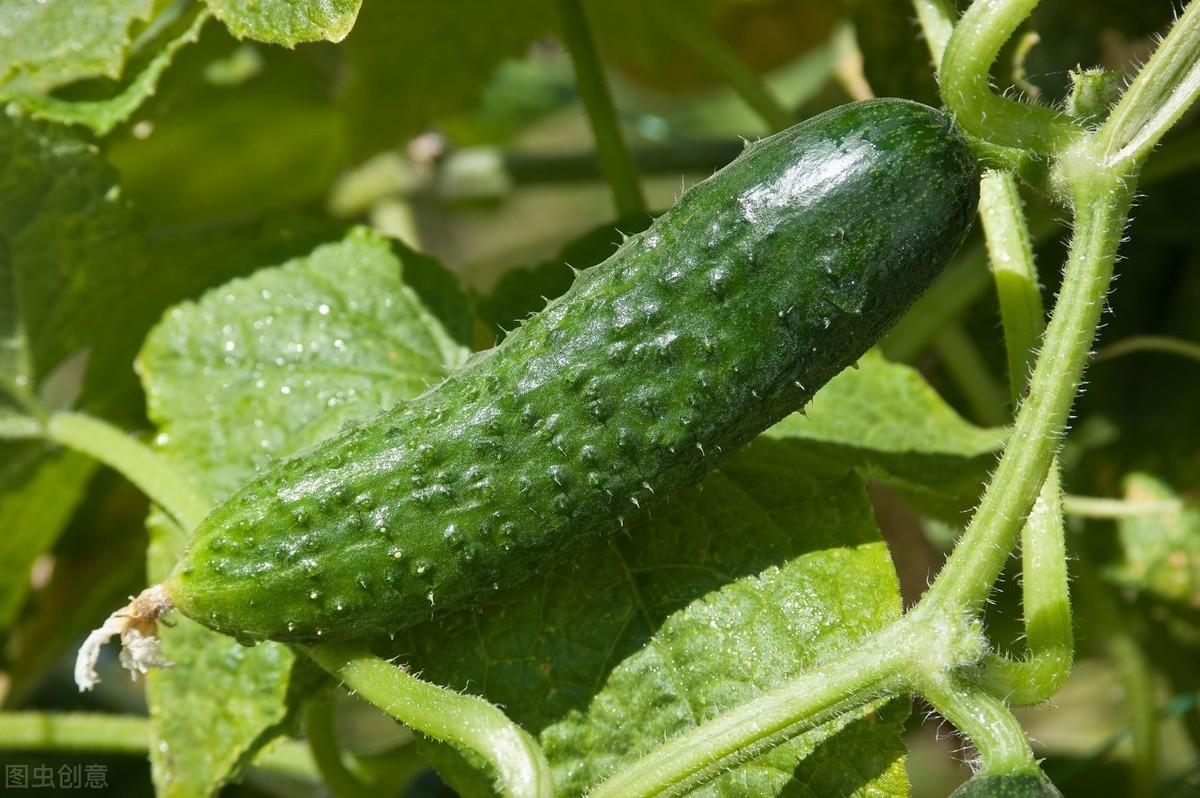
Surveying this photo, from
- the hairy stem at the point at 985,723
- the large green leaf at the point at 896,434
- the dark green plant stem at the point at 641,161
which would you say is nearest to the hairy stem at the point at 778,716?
the hairy stem at the point at 985,723

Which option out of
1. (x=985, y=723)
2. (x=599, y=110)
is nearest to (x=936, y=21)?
(x=599, y=110)

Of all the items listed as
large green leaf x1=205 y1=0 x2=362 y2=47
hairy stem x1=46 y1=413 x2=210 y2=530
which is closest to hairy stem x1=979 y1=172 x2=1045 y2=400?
large green leaf x1=205 y1=0 x2=362 y2=47

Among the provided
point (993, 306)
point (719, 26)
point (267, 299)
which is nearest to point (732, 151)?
point (993, 306)

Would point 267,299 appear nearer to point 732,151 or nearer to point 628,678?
point 628,678

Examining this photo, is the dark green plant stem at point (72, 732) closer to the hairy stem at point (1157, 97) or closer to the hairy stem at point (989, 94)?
the hairy stem at point (989, 94)

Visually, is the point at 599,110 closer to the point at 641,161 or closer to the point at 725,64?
the point at 725,64

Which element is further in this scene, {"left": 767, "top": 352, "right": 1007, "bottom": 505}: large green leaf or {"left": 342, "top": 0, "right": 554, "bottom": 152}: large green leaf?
{"left": 342, "top": 0, "right": 554, "bottom": 152}: large green leaf

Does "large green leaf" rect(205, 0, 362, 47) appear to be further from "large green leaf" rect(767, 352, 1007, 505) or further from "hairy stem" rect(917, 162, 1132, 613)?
"hairy stem" rect(917, 162, 1132, 613)
